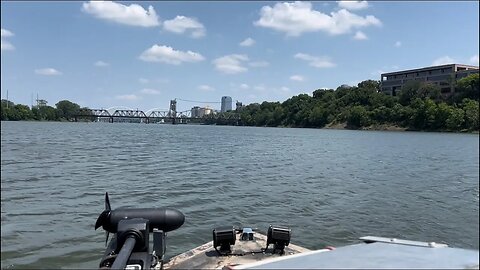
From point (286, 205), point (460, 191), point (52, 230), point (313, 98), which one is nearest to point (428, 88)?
point (313, 98)

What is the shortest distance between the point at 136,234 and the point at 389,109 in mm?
120410

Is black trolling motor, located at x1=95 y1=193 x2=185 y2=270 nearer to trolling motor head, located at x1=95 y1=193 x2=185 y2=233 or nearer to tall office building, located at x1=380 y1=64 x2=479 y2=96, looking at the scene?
trolling motor head, located at x1=95 y1=193 x2=185 y2=233

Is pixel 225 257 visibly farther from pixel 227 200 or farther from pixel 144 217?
pixel 227 200

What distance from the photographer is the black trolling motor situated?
6.51 meters

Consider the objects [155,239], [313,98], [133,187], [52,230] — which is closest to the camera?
[155,239]

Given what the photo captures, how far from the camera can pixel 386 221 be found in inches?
631

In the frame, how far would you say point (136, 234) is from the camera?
6844mm

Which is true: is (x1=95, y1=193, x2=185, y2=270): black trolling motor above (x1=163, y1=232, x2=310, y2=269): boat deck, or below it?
above

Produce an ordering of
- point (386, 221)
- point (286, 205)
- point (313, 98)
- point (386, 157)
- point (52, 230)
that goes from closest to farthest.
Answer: point (52, 230), point (386, 221), point (286, 205), point (386, 157), point (313, 98)

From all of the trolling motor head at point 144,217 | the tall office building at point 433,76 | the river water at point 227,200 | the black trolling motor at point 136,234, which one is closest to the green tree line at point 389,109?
the tall office building at point 433,76

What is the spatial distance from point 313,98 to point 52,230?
186 meters

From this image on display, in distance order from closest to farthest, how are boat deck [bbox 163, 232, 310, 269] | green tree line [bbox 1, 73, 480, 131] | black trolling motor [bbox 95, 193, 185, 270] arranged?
black trolling motor [bbox 95, 193, 185, 270], boat deck [bbox 163, 232, 310, 269], green tree line [bbox 1, 73, 480, 131]

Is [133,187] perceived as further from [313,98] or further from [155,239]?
[313,98]

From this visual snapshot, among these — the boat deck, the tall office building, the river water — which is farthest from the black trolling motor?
the tall office building
